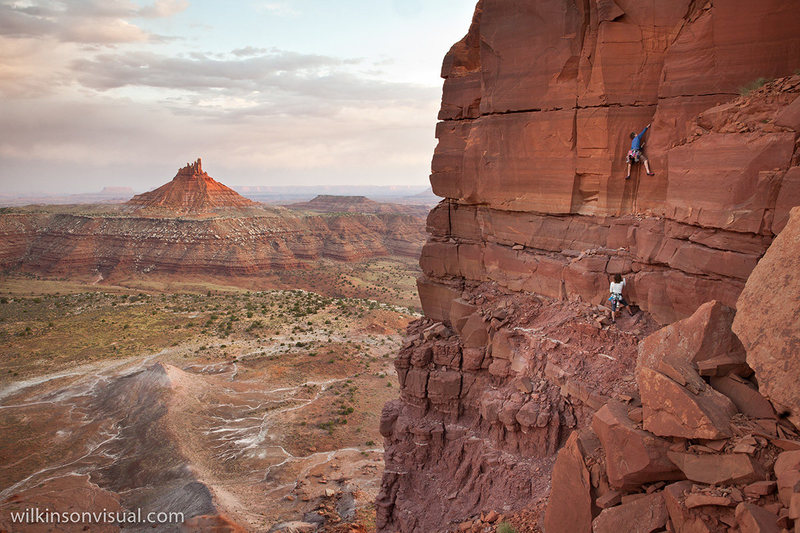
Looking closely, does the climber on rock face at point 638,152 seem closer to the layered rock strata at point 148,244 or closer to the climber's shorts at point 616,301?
the climber's shorts at point 616,301

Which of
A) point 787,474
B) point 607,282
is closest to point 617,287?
point 607,282

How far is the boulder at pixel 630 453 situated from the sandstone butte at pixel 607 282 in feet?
0.09

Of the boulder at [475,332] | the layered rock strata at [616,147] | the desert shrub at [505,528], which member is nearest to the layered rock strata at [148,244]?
the boulder at [475,332]

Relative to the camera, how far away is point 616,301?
9180mm

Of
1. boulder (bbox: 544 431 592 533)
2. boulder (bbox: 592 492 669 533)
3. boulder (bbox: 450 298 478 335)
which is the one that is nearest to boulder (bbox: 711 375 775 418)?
boulder (bbox: 592 492 669 533)

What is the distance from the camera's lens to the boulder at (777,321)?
16.7 feet

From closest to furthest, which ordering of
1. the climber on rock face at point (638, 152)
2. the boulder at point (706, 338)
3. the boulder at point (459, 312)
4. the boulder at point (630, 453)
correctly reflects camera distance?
the boulder at point (630, 453) < the boulder at point (706, 338) < the climber on rock face at point (638, 152) < the boulder at point (459, 312)

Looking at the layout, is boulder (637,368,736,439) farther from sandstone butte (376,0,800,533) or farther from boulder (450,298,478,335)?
boulder (450,298,478,335)

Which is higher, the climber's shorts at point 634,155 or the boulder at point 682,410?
the climber's shorts at point 634,155

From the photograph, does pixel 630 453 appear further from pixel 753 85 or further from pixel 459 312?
pixel 459 312

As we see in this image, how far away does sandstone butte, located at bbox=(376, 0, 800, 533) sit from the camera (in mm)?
5578

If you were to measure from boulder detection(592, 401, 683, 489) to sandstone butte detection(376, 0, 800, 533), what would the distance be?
3 cm

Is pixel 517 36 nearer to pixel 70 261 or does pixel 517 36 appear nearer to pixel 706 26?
pixel 706 26

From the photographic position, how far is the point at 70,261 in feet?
222
